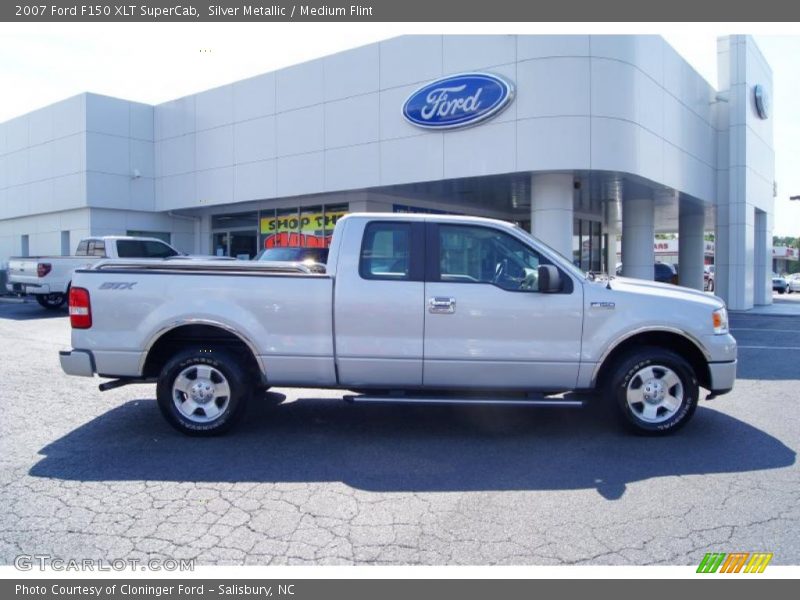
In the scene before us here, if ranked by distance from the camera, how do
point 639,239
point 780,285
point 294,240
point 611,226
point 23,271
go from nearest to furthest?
point 23,271 → point 639,239 → point 294,240 → point 611,226 → point 780,285

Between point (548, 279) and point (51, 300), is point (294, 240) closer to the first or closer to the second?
point (51, 300)

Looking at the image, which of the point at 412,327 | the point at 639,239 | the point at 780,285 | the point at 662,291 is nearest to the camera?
the point at 412,327

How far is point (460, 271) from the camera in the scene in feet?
18.2

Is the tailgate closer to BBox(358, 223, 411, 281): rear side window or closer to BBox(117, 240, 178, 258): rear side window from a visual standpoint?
BBox(117, 240, 178, 258): rear side window

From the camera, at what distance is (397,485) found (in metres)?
4.53

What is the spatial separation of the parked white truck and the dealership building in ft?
14.3

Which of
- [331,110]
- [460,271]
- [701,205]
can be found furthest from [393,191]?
[460,271]

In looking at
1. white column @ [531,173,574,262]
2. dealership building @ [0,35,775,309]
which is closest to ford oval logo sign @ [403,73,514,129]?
dealership building @ [0,35,775,309]

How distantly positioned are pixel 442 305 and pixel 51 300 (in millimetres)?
16114

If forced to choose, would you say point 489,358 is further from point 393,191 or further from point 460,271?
point 393,191

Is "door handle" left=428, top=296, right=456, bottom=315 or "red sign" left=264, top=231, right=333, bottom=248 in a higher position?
"red sign" left=264, top=231, right=333, bottom=248

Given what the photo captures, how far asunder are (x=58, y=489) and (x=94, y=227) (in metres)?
21.5

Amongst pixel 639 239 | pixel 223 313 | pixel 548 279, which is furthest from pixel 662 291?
pixel 639 239

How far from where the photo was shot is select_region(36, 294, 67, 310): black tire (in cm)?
1722
